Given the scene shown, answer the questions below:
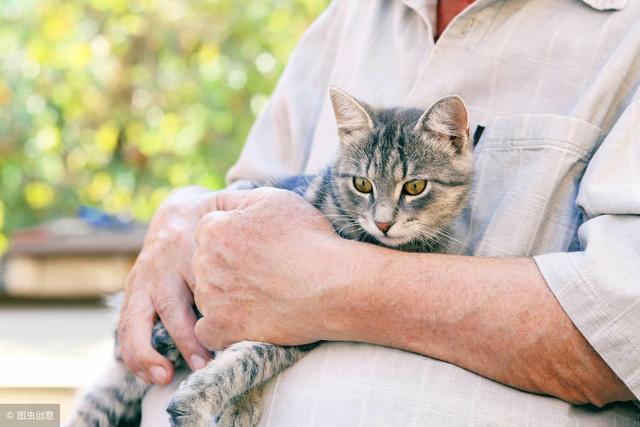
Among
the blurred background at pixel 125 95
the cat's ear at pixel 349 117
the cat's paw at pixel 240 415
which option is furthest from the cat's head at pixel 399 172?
the blurred background at pixel 125 95

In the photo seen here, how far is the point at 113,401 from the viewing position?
82.4 inches

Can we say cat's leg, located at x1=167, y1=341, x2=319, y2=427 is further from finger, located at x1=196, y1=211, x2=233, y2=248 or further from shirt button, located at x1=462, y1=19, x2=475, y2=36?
shirt button, located at x1=462, y1=19, x2=475, y2=36

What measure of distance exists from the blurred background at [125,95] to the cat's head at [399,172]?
353 centimetres

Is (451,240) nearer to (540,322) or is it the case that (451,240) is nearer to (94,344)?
(540,322)

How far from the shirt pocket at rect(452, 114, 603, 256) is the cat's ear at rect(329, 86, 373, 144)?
1.13ft

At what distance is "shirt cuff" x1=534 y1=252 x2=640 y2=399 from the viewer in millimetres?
1438

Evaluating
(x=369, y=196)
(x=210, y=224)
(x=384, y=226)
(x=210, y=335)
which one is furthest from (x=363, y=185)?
(x=210, y=335)

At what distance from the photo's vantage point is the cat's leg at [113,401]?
207 cm

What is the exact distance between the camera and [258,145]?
2336 mm

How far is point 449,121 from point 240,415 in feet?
2.50

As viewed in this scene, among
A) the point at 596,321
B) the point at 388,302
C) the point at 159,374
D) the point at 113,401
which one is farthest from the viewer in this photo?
the point at 113,401

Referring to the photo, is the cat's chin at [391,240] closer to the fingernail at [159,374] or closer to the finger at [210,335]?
the finger at [210,335]

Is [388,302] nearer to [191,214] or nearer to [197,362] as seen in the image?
[197,362]

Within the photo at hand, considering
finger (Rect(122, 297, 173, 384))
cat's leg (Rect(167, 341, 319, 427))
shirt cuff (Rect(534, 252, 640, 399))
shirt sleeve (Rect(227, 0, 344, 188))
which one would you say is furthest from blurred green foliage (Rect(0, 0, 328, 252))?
shirt cuff (Rect(534, 252, 640, 399))
